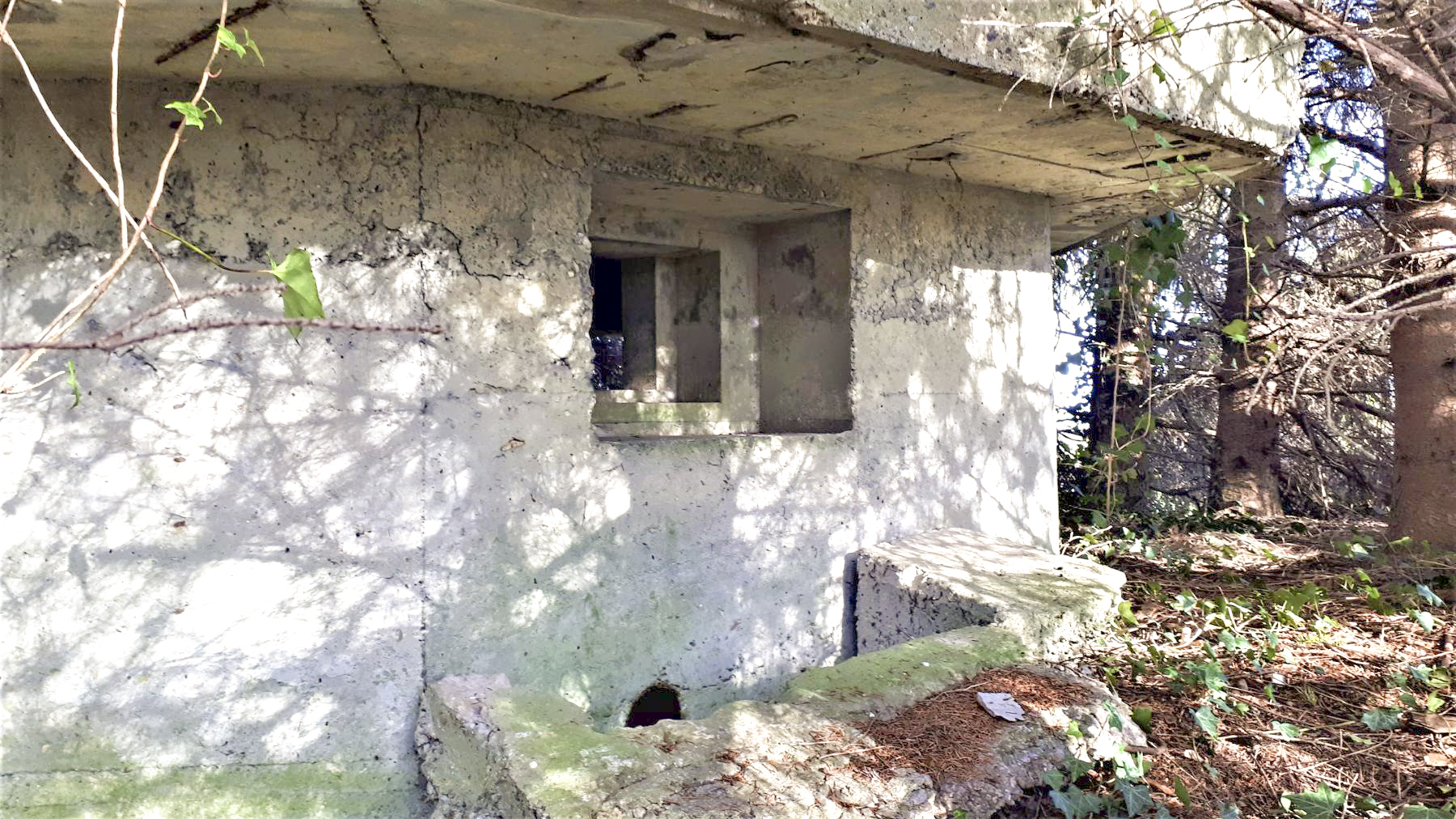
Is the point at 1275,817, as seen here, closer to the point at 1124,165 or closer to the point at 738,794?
the point at 738,794

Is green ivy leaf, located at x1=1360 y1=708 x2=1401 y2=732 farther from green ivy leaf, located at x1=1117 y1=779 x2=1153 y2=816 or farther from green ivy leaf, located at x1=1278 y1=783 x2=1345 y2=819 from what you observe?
green ivy leaf, located at x1=1117 y1=779 x2=1153 y2=816

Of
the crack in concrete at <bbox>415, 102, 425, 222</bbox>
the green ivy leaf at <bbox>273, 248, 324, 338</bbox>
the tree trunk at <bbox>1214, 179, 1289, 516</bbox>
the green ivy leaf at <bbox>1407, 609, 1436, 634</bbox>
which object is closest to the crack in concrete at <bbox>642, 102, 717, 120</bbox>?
the crack in concrete at <bbox>415, 102, 425, 222</bbox>

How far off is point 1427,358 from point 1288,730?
105 inches

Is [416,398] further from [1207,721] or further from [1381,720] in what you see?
[1381,720]

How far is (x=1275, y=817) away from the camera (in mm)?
2545

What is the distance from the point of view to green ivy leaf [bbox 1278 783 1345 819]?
8.07 ft

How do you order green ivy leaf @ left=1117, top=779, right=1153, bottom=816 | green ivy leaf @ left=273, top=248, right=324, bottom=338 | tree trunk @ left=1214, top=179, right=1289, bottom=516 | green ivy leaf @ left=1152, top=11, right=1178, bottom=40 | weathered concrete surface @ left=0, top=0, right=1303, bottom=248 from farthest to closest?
tree trunk @ left=1214, top=179, right=1289, bottom=516, green ivy leaf @ left=1152, top=11, right=1178, bottom=40, green ivy leaf @ left=1117, top=779, right=1153, bottom=816, weathered concrete surface @ left=0, top=0, right=1303, bottom=248, green ivy leaf @ left=273, top=248, right=324, bottom=338

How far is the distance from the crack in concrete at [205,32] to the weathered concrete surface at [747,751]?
187 cm

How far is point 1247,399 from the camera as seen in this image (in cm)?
662

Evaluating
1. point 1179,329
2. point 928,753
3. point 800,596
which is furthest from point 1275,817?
point 1179,329

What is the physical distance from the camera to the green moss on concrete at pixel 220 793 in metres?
2.71

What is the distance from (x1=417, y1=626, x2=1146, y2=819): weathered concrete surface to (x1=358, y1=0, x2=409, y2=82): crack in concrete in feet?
5.94

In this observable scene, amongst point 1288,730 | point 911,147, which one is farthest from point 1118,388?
point 1288,730

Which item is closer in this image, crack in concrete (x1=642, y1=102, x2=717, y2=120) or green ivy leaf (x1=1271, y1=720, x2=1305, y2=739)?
green ivy leaf (x1=1271, y1=720, x2=1305, y2=739)
